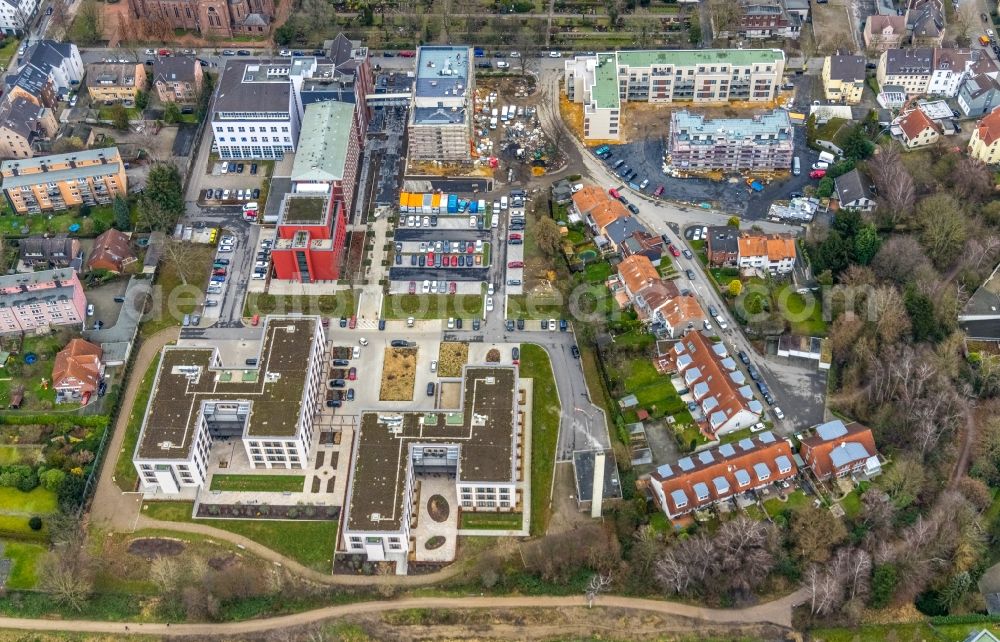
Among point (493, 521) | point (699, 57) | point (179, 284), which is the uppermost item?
point (699, 57)

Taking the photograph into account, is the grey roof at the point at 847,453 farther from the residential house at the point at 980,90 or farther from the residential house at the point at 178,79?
the residential house at the point at 178,79

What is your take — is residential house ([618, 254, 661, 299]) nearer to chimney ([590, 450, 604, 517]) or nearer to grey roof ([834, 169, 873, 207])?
chimney ([590, 450, 604, 517])

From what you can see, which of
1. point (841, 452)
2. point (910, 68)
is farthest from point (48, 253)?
point (910, 68)

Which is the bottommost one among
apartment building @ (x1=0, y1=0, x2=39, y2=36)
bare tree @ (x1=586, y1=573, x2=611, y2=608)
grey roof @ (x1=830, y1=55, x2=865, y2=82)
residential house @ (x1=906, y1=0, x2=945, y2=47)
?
bare tree @ (x1=586, y1=573, x2=611, y2=608)

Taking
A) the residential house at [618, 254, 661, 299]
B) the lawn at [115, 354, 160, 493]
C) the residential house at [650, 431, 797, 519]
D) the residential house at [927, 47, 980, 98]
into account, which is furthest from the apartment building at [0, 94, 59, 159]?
the residential house at [927, 47, 980, 98]

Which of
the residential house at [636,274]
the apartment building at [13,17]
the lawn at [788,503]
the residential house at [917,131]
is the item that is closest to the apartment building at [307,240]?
the residential house at [636,274]

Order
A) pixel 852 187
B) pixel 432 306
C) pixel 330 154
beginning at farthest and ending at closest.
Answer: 1. pixel 330 154
2. pixel 852 187
3. pixel 432 306

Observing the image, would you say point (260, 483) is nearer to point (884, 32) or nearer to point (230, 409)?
point (230, 409)
